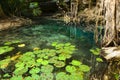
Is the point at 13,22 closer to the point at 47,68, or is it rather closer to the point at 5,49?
the point at 5,49

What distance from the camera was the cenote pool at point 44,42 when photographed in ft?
16.2

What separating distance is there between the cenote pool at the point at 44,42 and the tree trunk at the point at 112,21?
787mm

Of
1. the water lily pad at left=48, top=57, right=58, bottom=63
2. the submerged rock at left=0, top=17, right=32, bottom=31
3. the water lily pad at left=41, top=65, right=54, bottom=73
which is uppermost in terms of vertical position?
the submerged rock at left=0, top=17, right=32, bottom=31

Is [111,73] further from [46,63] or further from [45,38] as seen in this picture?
[45,38]

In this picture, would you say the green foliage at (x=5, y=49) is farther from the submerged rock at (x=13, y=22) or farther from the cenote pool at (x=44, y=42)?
the submerged rock at (x=13, y=22)

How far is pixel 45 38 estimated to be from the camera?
7895 millimetres

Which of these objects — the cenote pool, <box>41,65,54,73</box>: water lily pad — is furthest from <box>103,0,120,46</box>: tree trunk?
<box>41,65,54,73</box>: water lily pad

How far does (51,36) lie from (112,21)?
2980mm

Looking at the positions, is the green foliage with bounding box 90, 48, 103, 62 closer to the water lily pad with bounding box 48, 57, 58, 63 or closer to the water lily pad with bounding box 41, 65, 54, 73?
the water lily pad with bounding box 48, 57, 58, 63

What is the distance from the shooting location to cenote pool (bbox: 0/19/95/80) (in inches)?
194

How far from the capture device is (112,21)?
19.1ft


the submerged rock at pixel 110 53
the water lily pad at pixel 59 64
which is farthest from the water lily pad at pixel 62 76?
the submerged rock at pixel 110 53

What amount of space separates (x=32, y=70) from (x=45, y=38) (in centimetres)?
307

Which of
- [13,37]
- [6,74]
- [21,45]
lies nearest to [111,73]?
[6,74]
